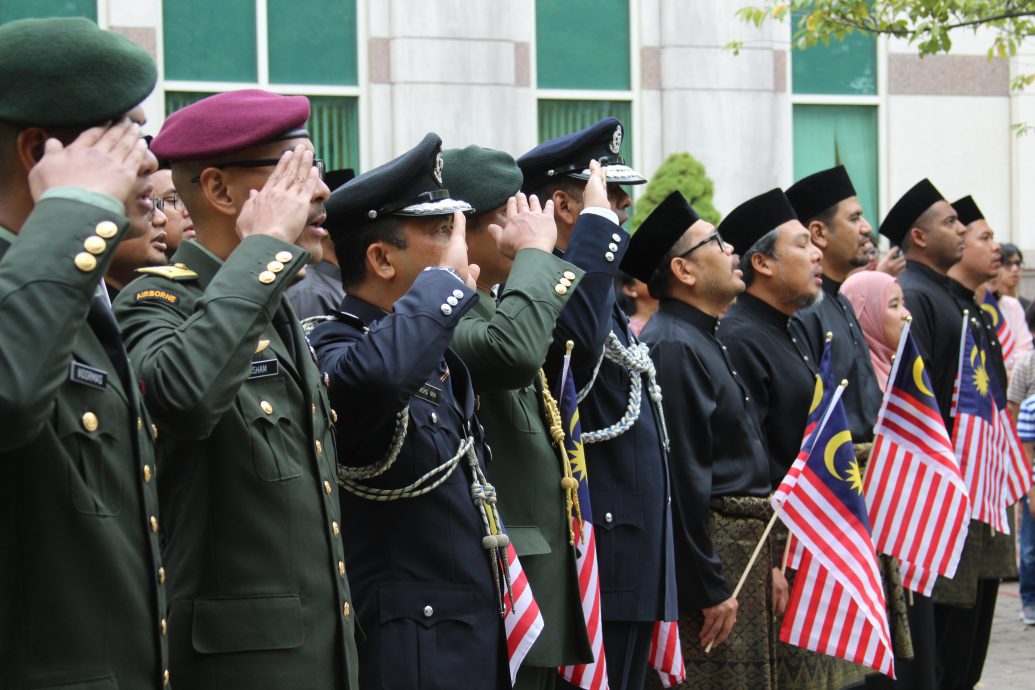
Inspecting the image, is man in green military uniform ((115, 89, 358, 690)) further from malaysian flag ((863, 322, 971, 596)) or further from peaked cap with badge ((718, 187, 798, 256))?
malaysian flag ((863, 322, 971, 596))

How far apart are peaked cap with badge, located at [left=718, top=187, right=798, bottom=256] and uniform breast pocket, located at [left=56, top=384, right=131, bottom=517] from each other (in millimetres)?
4423

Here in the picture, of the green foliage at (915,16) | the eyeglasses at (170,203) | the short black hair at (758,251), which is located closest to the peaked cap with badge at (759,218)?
the short black hair at (758,251)

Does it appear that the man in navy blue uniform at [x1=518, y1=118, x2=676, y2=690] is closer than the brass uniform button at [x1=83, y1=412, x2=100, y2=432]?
No

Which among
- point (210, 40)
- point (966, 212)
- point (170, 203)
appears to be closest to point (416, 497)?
point (170, 203)

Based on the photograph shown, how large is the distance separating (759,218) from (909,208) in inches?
81.7

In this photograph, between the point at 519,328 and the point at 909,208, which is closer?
the point at 519,328

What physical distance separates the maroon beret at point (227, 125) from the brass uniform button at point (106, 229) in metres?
0.96

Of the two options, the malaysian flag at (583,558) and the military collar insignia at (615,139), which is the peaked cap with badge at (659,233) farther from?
the malaysian flag at (583,558)

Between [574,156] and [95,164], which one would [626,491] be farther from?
[95,164]

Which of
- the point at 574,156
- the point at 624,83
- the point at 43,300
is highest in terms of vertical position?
the point at 624,83

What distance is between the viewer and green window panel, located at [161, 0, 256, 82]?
1252 centimetres

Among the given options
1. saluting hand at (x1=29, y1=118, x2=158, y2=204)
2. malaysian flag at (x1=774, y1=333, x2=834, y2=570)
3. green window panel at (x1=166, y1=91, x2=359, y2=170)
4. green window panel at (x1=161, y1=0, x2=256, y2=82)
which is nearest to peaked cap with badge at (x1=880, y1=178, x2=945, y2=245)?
malaysian flag at (x1=774, y1=333, x2=834, y2=570)

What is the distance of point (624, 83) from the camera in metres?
13.8

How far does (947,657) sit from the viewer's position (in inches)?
301
